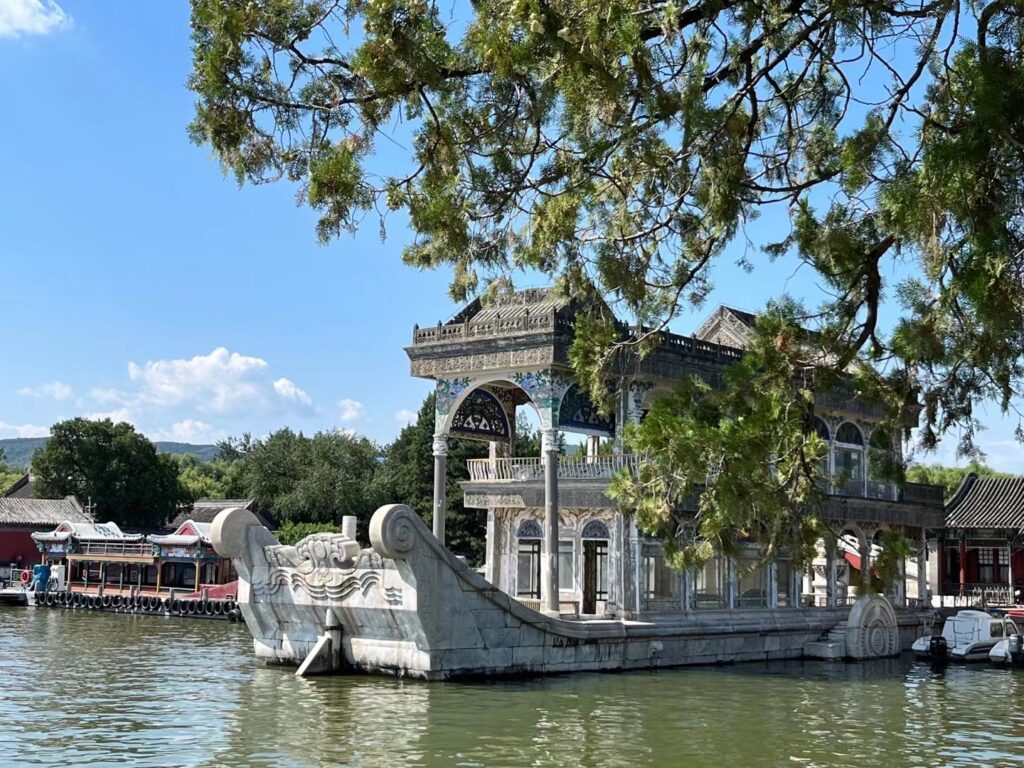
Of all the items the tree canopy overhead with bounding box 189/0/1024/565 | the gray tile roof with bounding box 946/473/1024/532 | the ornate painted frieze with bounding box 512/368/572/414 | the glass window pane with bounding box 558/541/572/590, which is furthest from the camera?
the gray tile roof with bounding box 946/473/1024/532

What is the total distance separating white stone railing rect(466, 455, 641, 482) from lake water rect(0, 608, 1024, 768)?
12.3 feet

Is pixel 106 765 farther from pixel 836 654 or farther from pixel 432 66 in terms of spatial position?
pixel 836 654

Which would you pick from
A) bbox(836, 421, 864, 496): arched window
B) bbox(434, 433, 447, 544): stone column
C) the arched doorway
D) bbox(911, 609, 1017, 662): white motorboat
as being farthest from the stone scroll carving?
bbox(434, 433, 447, 544): stone column

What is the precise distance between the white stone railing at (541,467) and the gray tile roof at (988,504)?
1853cm

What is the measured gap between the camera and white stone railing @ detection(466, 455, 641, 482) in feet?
71.1

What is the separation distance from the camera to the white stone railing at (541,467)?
2167 centimetres

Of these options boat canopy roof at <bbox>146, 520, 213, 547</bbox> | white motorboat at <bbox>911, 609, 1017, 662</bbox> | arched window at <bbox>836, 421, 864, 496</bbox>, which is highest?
arched window at <bbox>836, 421, 864, 496</bbox>

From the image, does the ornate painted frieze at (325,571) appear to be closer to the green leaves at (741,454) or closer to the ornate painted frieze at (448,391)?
the ornate painted frieze at (448,391)

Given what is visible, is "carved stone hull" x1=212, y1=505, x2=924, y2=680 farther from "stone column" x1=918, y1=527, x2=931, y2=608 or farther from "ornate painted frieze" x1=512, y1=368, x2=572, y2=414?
"stone column" x1=918, y1=527, x2=931, y2=608

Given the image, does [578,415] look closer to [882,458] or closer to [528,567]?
[528,567]

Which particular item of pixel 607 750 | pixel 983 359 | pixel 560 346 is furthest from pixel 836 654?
pixel 983 359

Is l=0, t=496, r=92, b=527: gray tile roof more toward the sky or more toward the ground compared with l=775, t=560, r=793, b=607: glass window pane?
more toward the sky

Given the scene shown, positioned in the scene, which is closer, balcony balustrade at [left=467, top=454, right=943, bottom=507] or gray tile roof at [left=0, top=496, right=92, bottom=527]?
balcony balustrade at [left=467, top=454, right=943, bottom=507]

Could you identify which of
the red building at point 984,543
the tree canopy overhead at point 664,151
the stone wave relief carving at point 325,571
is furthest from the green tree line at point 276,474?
the tree canopy overhead at point 664,151
